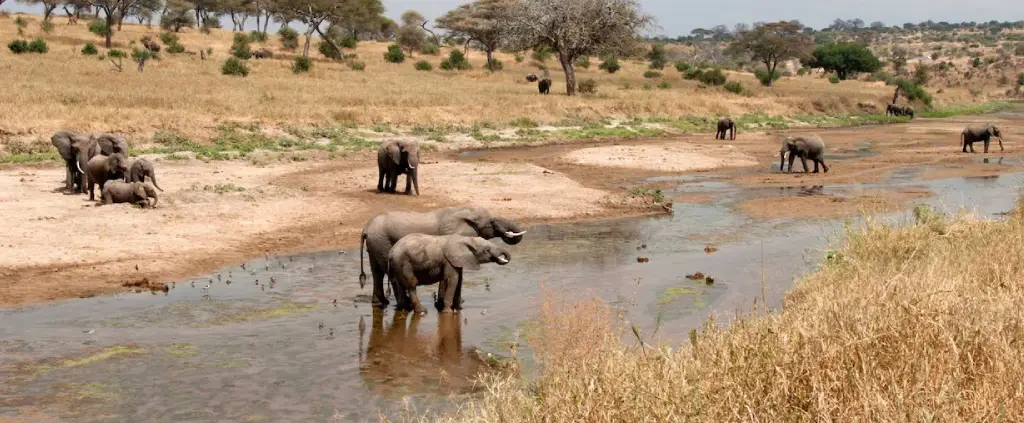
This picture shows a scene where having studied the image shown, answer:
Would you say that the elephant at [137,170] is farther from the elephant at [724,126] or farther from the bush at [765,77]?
the bush at [765,77]

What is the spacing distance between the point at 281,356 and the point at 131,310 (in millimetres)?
2935

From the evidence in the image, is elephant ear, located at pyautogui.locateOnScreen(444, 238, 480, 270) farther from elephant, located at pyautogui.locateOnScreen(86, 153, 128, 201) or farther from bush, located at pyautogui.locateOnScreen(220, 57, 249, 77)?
bush, located at pyautogui.locateOnScreen(220, 57, 249, 77)

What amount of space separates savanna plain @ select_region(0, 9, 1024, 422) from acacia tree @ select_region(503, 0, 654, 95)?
11.9 metres

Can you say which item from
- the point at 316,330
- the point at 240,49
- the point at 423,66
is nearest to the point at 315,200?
the point at 316,330

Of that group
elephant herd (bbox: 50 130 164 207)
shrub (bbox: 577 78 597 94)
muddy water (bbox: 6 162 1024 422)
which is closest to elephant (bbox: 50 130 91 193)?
elephant herd (bbox: 50 130 164 207)

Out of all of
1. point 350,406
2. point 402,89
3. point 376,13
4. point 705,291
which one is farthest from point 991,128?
point 376,13

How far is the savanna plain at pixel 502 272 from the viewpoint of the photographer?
5730mm

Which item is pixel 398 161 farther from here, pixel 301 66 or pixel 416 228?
pixel 301 66

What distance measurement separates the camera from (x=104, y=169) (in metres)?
18.5

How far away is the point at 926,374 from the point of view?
532 centimetres

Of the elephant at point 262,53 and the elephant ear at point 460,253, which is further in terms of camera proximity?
the elephant at point 262,53

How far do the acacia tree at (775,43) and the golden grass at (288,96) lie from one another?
19.3 ft

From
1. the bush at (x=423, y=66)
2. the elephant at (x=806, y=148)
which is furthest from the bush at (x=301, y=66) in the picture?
the elephant at (x=806, y=148)

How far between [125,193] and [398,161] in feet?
17.4
